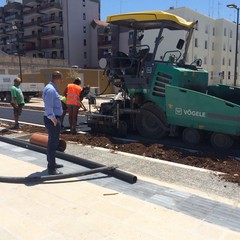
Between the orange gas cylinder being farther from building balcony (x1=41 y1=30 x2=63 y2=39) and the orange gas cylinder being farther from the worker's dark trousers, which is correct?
building balcony (x1=41 y1=30 x2=63 y2=39)

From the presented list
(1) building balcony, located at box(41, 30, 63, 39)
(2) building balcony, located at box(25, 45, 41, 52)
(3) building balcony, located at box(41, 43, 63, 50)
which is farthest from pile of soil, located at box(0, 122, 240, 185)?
(2) building balcony, located at box(25, 45, 41, 52)

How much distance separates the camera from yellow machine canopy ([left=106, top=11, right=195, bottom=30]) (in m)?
8.15

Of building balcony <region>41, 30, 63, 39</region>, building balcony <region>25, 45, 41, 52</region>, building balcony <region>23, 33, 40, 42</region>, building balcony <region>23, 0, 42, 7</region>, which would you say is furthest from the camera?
building balcony <region>23, 0, 42, 7</region>

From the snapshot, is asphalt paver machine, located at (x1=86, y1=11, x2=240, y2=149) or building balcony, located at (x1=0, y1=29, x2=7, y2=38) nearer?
asphalt paver machine, located at (x1=86, y1=11, x2=240, y2=149)

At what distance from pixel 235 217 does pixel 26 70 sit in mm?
48577

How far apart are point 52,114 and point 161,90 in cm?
361

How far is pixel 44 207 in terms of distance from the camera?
175 inches

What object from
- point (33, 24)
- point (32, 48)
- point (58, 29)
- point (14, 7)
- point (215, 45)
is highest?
point (14, 7)

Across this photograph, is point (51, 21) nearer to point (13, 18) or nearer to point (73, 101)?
point (13, 18)

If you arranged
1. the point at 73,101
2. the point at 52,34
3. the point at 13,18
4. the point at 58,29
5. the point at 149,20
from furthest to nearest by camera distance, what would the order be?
1. the point at 13,18
2. the point at 58,29
3. the point at 52,34
4. the point at 73,101
5. the point at 149,20

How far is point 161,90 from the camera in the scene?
830cm

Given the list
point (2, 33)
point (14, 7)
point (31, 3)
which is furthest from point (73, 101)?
point (2, 33)

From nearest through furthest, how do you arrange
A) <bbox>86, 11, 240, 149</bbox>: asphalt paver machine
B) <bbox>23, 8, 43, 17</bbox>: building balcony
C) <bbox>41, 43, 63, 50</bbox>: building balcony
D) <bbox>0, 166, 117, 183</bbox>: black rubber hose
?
<bbox>0, 166, 117, 183</bbox>: black rubber hose, <bbox>86, 11, 240, 149</bbox>: asphalt paver machine, <bbox>41, 43, 63, 50</bbox>: building balcony, <bbox>23, 8, 43, 17</bbox>: building balcony

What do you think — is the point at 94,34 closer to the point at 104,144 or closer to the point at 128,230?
the point at 104,144
